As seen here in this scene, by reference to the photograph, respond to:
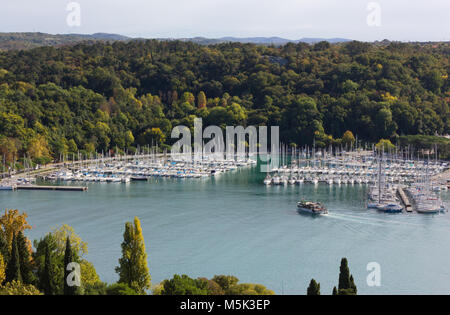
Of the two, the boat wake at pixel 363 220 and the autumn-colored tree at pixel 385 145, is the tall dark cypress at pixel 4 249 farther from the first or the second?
the autumn-colored tree at pixel 385 145

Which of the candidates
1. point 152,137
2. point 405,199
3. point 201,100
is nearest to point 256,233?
point 405,199

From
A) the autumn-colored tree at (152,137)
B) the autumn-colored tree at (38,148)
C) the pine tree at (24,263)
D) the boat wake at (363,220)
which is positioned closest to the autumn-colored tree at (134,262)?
the pine tree at (24,263)

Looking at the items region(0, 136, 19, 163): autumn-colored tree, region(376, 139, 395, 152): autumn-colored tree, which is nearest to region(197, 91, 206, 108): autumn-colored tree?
region(376, 139, 395, 152): autumn-colored tree

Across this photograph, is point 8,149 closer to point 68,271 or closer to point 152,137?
point 152,137

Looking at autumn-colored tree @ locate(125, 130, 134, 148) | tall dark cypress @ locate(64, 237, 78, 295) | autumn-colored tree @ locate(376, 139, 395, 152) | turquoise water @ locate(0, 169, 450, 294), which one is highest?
autumn-colored tree @ locate(125, 130, 134, 148)

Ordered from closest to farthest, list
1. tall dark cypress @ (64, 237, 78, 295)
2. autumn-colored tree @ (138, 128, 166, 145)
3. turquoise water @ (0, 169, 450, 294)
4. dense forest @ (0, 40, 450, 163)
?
tall dark cypress @ (64, 237, 78, 295)
turquoise water @ (0, 169, 450, 294)
dense forest @ (0, 40, 450, 163)
autumn-colored tree @ (138, 128, 166, 145)

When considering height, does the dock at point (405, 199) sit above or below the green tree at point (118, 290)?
below

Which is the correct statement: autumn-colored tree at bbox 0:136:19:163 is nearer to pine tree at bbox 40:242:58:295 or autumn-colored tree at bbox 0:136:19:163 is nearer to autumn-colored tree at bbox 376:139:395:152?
autumn-colored tree at bbox 376:139:395:152
